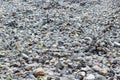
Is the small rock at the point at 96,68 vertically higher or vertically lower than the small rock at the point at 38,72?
higher

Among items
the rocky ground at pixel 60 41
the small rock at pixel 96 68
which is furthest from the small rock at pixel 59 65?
the small rock at pixel 96 68

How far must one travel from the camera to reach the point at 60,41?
962cm

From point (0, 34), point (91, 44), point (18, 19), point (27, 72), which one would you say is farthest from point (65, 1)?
point (27, 72)

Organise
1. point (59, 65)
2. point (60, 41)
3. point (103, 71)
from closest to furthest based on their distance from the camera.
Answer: point (103, 71) < point (59, 65) < point (60, 41)

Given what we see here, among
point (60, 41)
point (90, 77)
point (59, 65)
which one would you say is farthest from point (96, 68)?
point (60, 41)

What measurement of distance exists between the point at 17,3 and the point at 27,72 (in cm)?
972

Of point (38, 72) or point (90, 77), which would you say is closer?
point (90, 77)

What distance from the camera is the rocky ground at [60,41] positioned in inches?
281

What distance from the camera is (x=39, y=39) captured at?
33.4ft

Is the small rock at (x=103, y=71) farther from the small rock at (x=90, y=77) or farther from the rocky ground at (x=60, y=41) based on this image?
the small rock at (x=90, y=77)

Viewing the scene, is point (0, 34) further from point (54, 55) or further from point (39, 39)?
point (54, 55)

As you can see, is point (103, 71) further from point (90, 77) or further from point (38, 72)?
point (38, 72)

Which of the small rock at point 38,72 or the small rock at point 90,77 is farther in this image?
the small rock at point 38,72

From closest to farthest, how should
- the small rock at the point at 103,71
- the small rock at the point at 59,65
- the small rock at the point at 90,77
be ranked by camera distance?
the small rock at the point at 90,77 → the small rock at the point at 103,71 → the small rock at the point at 59,65
